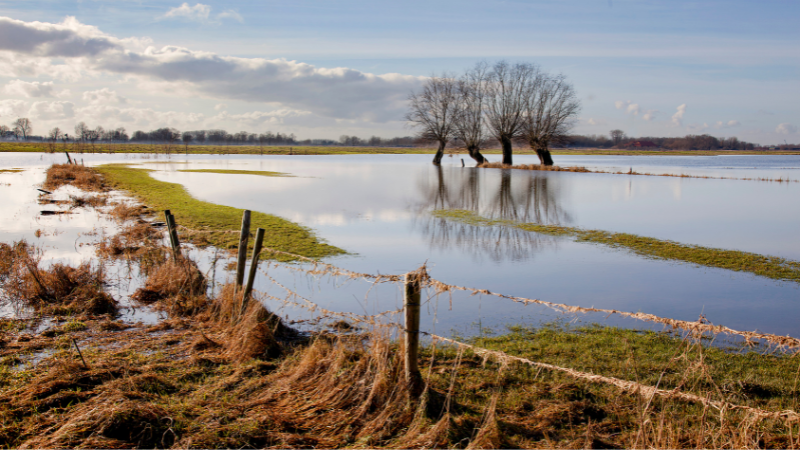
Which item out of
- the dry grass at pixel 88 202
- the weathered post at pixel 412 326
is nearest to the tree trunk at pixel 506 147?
the dry grass at pixel 88 202

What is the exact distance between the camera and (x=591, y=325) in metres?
8.72

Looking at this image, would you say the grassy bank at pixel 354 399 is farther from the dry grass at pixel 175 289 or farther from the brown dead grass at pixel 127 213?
the brown dead grass at pixel 127 213

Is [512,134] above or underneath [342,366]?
above

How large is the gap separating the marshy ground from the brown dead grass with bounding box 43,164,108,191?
2920 cm

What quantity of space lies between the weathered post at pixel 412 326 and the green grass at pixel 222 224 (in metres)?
6.40

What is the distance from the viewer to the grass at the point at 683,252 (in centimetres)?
1319

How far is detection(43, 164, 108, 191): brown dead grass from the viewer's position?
33.6 meters

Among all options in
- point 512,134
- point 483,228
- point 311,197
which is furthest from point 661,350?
point 512,134

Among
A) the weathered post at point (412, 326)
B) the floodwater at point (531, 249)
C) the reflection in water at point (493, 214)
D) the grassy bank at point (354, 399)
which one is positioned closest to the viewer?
the grassy bank at point (354, 399)

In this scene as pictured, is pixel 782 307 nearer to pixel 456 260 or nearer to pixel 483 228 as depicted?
pixel 456 260

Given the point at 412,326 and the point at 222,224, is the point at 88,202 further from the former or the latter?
the point at 412,326

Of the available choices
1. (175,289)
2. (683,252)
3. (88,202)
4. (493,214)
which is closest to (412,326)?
(175,289)

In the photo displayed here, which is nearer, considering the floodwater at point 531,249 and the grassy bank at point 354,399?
the grassy bank at point 354,399

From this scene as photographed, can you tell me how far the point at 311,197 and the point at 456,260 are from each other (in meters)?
17.4
